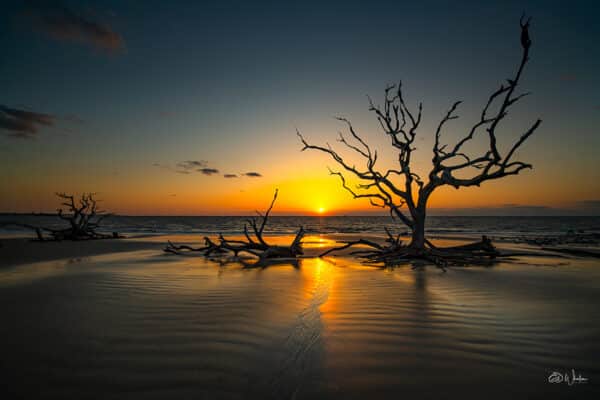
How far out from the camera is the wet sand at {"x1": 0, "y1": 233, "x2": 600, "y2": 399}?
2.15 metres

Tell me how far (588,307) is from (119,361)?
6.10 meters

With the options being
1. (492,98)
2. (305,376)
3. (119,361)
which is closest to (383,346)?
(305,376)

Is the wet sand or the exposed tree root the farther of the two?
the exposed tree root

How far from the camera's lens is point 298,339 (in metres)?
3.02

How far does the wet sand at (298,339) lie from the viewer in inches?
84.5

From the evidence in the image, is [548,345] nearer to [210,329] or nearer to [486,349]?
[486,349]

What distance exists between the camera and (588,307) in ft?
13.6

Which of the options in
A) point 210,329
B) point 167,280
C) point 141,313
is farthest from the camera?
point 167,280

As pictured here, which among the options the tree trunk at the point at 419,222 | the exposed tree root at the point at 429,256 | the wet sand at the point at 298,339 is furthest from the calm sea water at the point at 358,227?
the tree trunk at the point at 419,222

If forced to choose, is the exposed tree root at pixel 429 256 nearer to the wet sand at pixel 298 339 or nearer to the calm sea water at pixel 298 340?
the wet sand at pixel 298 339

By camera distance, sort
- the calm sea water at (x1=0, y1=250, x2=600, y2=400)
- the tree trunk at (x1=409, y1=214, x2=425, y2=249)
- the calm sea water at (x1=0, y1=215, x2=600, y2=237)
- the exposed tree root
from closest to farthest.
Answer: the calm sea water at (x1=0, y1=250, x2=600, y2=400)
the exposed tree root
the tree trunk at (x1=409, y1=214, x2=425, y2=249)
the calm sea water at (x1=0, y1=215, x2=600, y2=237)

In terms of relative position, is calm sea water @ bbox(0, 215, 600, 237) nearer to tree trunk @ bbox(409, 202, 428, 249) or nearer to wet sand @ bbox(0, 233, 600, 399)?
wet sand @ bbox(0, 233, 600, 399)

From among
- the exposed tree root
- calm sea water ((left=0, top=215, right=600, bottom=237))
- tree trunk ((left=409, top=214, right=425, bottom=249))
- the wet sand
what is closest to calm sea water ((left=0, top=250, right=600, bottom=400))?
the wet sand

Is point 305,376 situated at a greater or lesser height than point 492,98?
lesser
